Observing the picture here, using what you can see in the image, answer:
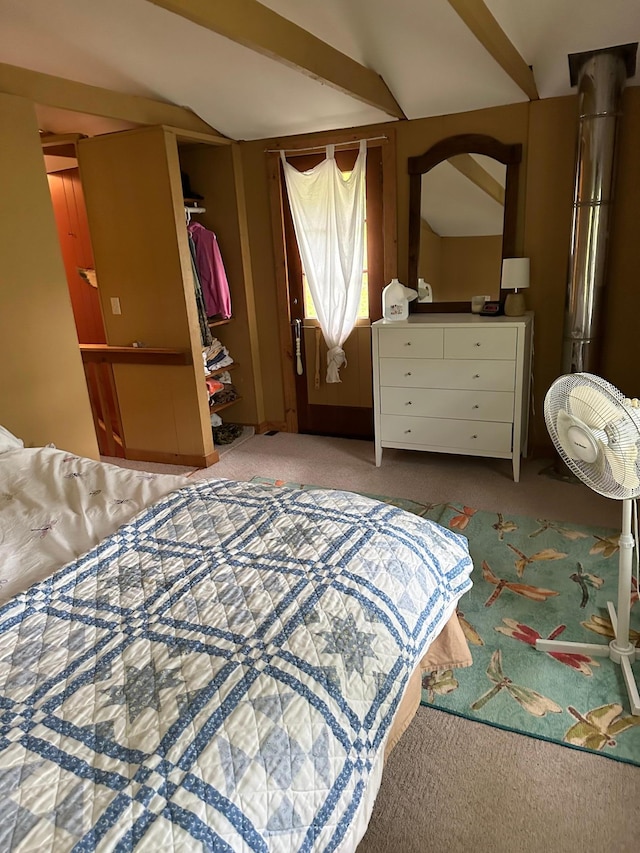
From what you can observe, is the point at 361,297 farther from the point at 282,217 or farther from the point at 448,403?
the point at 448,403

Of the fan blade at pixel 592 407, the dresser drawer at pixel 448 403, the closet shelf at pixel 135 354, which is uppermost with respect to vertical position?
the fan blade at pixel 592 407

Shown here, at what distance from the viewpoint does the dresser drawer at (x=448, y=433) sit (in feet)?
11.6

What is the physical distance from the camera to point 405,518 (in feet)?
5.80

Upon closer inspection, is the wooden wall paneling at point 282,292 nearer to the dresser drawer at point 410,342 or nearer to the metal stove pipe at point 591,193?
the dresser drawer at point 410,342

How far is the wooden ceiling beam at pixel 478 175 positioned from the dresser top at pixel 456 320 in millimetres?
729

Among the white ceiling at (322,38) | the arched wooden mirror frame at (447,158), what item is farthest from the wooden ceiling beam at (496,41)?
the arched wooden mirror frame at (447,158)

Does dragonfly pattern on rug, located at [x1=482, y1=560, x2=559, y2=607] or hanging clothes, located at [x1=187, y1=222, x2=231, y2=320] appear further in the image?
hanging clothes, located at [x1=187, y1=222, x2=231, y2=320]

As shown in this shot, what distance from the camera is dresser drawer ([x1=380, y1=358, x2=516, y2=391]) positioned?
3416 millimetres

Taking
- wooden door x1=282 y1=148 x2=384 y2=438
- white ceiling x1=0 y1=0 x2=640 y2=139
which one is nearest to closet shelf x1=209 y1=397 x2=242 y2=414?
wooden door x1=282 y1=148 x2=384 y2=438

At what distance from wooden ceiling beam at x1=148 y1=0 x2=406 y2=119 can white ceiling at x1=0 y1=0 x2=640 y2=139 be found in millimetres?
62

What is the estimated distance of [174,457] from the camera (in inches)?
165

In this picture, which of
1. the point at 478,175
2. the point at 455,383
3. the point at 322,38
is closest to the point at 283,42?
the point at 322,38

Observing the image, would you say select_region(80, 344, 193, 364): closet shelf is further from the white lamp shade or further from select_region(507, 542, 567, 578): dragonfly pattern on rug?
select_region(507, 542, 567, 578): dragonfly pattern on rug

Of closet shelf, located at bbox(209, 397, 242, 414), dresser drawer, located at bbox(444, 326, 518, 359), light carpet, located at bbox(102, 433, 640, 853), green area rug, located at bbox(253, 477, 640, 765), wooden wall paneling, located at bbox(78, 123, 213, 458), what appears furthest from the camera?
closet shelf, located at bbox(209, 397, 242, 414)
